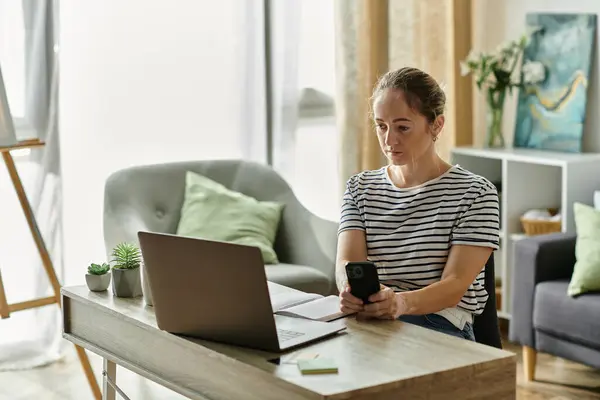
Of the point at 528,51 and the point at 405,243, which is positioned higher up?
the point at 528,51

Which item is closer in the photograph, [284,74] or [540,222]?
[540,222]

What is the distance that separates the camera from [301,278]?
3639 mm

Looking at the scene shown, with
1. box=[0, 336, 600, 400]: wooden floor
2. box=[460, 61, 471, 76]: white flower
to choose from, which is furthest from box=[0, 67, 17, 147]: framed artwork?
box=[460, 61, 471, 76]: white flower

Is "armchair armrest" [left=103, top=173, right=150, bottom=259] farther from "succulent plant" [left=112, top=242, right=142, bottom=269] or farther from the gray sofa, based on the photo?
the gray sofa

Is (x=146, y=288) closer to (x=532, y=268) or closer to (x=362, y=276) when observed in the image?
A: (x=362, y=276)

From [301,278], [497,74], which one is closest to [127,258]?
[301,278]

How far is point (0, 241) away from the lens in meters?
3.98

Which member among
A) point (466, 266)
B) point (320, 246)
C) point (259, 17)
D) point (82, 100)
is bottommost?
point (320, 246)

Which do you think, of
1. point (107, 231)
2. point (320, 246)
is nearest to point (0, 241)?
point (107, 231)

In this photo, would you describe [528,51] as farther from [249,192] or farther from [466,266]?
[466,266]

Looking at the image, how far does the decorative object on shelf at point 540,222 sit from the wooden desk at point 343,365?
7.33 feet

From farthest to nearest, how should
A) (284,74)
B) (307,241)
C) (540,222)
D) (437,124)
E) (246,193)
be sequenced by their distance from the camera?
(284,74) → (540,222) → (246,193) → (307,241) → (437,124)

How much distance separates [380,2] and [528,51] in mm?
707

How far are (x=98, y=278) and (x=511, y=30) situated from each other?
9.62ft
